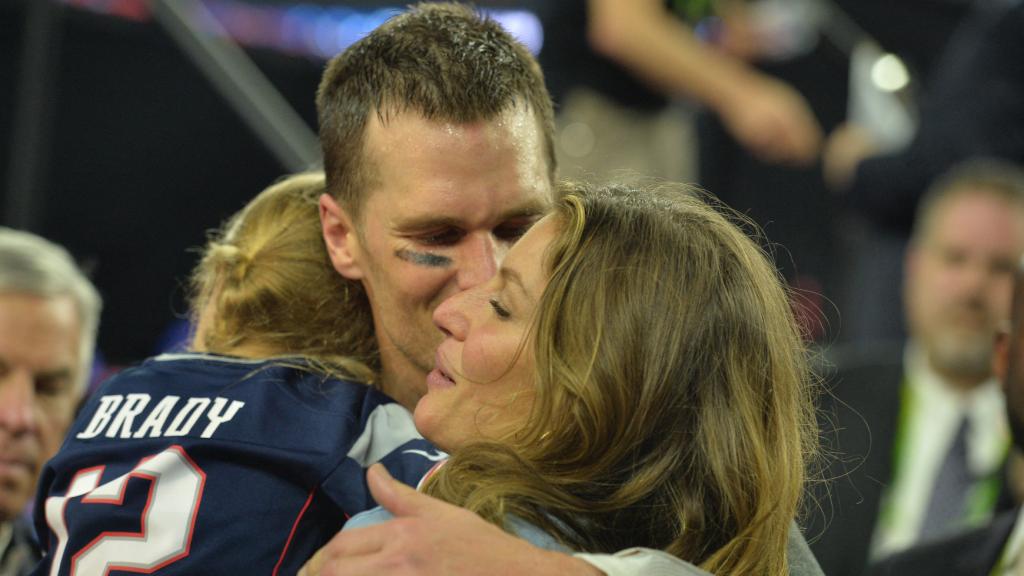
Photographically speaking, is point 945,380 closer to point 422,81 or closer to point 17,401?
point 422,81

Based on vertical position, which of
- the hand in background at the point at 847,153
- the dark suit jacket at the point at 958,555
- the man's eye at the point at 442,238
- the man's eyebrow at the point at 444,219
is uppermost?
the man's eyebrow at the point at 444,219

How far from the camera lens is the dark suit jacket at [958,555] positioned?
2420 mm

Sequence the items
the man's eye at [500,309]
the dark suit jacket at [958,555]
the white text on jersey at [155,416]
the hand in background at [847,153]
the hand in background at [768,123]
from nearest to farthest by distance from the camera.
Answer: the man's eye at [500,309] → the white text on jersey at [155,416] → the dark suit jacket at [958,555] → the hand in background at [768,123] → the hand in background at [847,153]

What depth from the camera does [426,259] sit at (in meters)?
2.22

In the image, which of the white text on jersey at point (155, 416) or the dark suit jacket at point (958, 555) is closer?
the white text on jersey at point (155, 416)

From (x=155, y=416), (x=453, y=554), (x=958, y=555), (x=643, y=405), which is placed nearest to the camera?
(x=453, y=554)

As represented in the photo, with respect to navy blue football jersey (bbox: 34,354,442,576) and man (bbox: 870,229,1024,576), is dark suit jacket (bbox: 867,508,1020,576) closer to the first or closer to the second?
man (bbox: 870,229,1024,576)

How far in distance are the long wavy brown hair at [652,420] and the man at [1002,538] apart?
0.83m

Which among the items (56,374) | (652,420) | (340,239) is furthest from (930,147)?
(652,420)

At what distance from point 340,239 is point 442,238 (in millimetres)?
210

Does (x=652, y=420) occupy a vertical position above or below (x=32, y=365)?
above

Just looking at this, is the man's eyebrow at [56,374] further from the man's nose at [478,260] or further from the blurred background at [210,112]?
the man's nose at [478,260]

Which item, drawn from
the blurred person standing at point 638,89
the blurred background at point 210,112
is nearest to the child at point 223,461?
the blurred background at point 210,112

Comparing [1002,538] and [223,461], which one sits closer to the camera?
[223,461]
